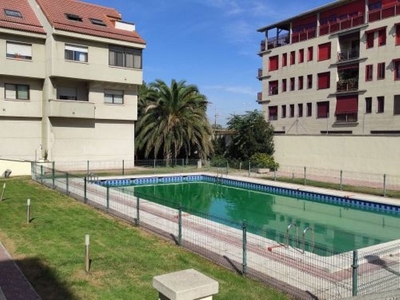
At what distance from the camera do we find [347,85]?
119 feet

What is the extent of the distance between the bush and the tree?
80 centimetres

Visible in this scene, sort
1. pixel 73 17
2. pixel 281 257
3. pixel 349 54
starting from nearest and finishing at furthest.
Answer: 1. pixel 281 257
2. pixel 73 17
3. pixel 349 54

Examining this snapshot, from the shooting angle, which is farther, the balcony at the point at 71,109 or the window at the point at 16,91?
the balcony at the point at 71,109

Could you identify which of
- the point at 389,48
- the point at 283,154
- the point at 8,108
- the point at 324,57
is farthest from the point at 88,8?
the point at 389,48

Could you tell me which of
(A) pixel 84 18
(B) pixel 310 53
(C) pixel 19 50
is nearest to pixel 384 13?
(B) pixel 310 53

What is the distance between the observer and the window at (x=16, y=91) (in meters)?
27.0

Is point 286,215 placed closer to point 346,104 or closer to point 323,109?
point 346,104

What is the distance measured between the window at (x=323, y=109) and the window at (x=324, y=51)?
428cm

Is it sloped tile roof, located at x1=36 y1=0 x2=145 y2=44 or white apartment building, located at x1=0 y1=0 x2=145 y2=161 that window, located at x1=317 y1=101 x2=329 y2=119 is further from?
sloped tile roof, located at x1=36 y1=0 x2=145 y2=44

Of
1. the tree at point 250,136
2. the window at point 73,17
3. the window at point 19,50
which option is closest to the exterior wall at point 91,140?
the window at point 19,50

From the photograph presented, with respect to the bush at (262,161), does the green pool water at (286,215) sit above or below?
below

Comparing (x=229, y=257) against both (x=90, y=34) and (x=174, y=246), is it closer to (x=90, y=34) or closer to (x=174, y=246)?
(x=174, y=246)

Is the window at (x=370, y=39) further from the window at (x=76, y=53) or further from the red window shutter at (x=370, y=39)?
the window at (x=76, y=53)

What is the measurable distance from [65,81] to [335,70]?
2401cm
